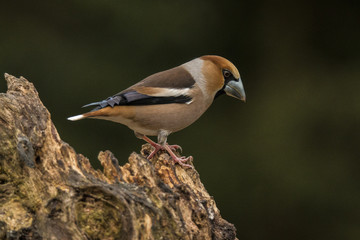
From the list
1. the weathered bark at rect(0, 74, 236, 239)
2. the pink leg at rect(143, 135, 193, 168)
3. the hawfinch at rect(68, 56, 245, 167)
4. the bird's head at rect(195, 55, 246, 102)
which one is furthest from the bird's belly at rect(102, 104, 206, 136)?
the weathered bark at rect(0, 74, 236, 239)

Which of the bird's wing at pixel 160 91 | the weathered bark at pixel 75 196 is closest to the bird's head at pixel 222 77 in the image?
the bird's wing at pixel 160 91

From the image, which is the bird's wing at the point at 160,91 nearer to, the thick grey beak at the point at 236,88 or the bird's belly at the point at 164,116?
the bird's belly at the point at 164,116

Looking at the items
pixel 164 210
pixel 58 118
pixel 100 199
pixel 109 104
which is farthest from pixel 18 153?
pixel 58 118

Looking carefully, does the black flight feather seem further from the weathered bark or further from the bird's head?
the weathered bark

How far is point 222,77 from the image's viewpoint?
15.8 feet

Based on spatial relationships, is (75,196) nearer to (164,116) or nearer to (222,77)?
(164,116)

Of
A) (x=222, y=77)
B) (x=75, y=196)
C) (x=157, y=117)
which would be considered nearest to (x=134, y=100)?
(x=157, y=117)

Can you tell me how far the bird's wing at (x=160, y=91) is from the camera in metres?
4.37

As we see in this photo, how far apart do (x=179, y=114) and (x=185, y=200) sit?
4.64 feet

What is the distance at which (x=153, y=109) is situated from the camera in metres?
4.48

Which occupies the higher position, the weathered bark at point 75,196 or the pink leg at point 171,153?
the weathered bark at point 75,196

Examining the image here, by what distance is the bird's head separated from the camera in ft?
15.7

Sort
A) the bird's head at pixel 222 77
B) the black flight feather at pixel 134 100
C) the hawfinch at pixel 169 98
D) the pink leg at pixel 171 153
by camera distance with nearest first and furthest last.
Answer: the pink leg at pixel 171 153
the black flight feather at pixel 134 100
the hawfinch at pixel 169 98
the bird's head at pixel 222 77

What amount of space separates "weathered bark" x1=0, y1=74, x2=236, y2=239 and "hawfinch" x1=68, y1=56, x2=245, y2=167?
0.83 m
